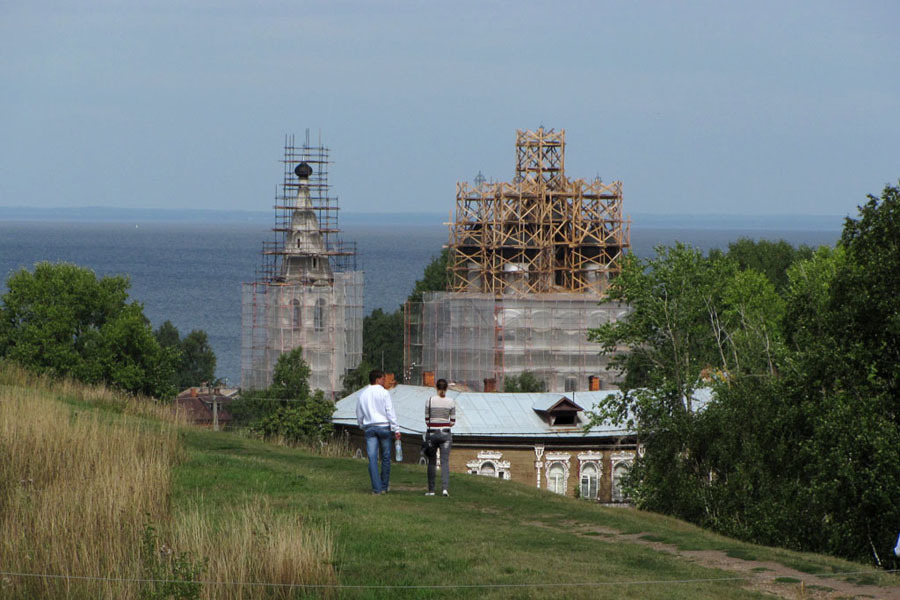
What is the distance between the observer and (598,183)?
273 feet

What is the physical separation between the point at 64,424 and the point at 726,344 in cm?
2796

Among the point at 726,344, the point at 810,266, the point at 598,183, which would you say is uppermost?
the point at 598,183

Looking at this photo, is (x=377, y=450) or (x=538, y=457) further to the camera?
(x=538, y=457)

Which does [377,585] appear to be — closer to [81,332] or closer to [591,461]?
[591,461]

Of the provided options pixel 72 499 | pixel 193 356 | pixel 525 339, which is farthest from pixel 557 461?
pixel 193 356

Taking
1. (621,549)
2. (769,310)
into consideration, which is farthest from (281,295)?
(621,549)

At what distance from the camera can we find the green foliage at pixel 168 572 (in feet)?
39.8

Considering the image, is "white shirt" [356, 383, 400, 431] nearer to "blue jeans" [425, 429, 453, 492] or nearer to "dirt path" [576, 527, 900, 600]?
"blue jeans" [425, 429, 453, 492]

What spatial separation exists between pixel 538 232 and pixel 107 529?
67.3 metres

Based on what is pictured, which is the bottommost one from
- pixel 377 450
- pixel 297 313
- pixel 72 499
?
pixel 72 499

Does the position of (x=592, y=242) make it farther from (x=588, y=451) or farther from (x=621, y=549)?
(x=621, y=549)

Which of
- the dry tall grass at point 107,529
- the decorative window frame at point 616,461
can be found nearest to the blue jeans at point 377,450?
the dry tall grass at point 107,529

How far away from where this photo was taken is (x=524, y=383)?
2790 inches

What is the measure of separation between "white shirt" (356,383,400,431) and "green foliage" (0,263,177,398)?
130 ft
